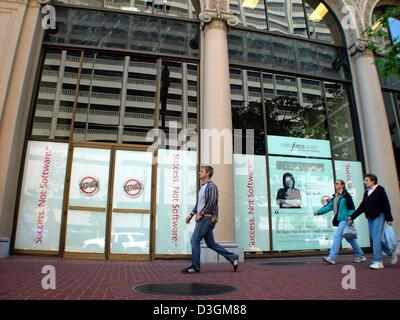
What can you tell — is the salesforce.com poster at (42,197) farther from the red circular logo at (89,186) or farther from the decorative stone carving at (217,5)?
the decorative stone carving at (217,5)

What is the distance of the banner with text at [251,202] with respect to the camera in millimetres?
9289

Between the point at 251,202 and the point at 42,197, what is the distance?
18.4 feet

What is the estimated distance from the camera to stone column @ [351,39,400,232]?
10.6 metres

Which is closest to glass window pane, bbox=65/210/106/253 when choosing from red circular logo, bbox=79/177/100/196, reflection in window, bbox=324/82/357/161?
red circular logo, bbox=79/177/100/196

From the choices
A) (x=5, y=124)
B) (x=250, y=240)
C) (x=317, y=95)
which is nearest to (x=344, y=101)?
(x=317, y=95)

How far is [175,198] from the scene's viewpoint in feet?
30.4

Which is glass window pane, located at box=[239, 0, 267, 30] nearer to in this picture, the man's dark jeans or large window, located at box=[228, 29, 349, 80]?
large window, located at box=[228, 29, 349, 80]

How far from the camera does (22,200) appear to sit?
8.59 m

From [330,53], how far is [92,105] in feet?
27.5

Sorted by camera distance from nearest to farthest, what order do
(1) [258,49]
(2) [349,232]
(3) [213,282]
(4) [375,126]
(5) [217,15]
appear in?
(3) [213,282] < (2) [349,232] < (5) [217,15] < (1) [258,49] < (4) [375,126]

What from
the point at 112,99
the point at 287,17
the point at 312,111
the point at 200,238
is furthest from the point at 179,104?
the point at 287,17

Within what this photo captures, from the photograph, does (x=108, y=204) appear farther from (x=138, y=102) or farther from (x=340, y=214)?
(x=340, y=214)

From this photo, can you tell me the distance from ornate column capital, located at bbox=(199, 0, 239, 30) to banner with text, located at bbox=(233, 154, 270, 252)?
12.9ft

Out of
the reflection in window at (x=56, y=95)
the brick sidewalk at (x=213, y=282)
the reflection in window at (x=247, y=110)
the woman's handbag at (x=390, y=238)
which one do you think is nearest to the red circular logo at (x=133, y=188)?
the reflection in window at (x=56, y=95)
